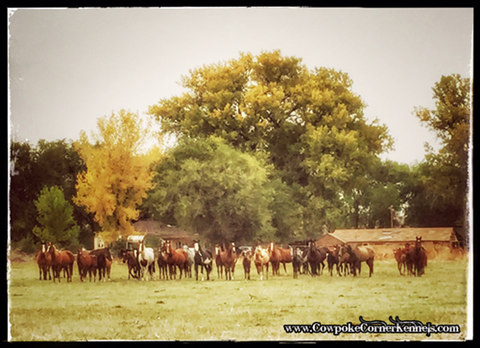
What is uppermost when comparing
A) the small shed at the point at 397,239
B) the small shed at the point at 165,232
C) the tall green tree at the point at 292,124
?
the tall green tree at the point at 292,124

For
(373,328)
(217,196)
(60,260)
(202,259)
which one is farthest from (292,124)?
(60,260)

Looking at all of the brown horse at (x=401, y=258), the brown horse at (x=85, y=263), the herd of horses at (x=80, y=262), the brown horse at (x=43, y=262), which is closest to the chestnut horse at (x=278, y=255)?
the brown horse at (x=401, y=258)

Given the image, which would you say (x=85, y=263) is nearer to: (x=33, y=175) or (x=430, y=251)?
(x=33, y=175)

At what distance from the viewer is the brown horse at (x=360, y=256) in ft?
41.2

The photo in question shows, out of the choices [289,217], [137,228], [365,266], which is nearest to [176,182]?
[137,228]

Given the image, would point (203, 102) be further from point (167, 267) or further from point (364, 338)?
point (364, 338)

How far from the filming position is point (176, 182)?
12516 mm

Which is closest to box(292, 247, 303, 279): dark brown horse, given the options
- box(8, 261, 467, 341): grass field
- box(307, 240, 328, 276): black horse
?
box(307, 240, 328, 276): black horse

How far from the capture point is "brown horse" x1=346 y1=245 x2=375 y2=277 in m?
12.6

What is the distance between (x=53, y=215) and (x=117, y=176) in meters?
1.04

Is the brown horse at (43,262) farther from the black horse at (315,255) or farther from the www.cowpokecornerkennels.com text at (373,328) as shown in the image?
the black horse at (315,255)

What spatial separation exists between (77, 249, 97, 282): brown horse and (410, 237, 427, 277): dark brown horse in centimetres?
446

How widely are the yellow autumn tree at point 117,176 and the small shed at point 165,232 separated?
15 cm
